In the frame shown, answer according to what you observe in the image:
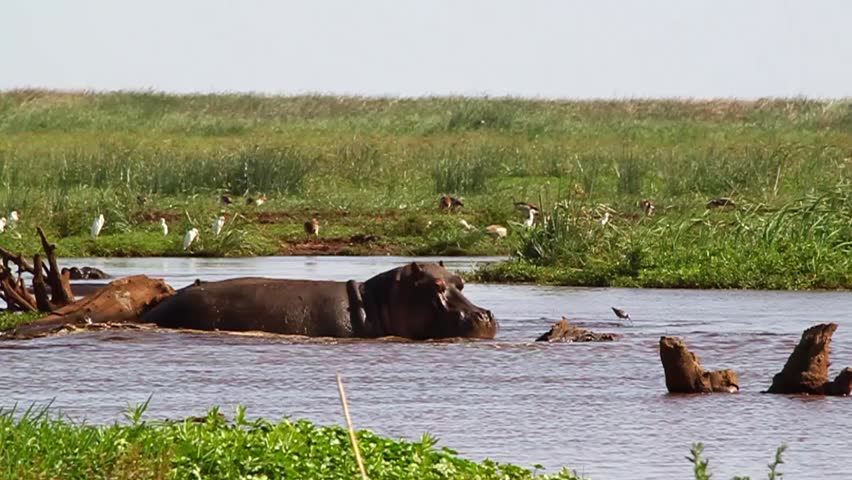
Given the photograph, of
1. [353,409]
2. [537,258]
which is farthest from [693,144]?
[353,409]

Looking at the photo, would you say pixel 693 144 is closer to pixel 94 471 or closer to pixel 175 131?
pixel 175 131

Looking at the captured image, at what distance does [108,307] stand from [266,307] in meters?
1.03

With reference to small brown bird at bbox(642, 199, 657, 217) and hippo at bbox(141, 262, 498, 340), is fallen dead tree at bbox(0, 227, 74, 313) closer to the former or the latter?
hippo at bbox(141, 262, 498, 340)

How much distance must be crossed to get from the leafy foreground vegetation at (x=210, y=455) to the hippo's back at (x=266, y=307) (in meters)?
4.57

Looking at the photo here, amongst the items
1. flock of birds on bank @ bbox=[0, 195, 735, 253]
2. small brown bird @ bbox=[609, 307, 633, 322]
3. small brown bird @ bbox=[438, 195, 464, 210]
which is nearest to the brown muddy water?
small brown bird @ bbox=[609, 307, 633, 322]

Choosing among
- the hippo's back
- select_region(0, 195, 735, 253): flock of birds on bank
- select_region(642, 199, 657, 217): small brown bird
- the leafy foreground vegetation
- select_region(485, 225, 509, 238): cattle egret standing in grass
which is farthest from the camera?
select_region(642, 199, 657, 217): small brown bird

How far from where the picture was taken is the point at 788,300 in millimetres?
14688

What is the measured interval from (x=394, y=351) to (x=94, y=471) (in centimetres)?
498

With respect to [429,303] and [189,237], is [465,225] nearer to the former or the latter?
[189,237]

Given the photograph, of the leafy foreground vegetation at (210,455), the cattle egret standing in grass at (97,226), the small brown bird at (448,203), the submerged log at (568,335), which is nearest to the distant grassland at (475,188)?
the cattle egret standing in grass at (97,226)

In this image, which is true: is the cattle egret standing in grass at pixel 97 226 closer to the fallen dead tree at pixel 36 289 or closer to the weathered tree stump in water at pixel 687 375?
the fallen dead tree at pixel 36 289

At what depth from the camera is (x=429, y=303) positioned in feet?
36.2

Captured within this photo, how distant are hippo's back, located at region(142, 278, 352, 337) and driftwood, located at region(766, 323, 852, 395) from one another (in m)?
3.12

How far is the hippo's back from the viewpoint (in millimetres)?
11125
